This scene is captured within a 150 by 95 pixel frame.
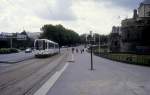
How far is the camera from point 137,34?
91375 millimetres

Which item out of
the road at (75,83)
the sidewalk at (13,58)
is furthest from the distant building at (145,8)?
the road at (75,83)

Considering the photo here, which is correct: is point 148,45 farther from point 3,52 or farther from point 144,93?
point 144,93

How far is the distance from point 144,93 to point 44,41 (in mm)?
48725

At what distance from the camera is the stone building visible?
283 ft

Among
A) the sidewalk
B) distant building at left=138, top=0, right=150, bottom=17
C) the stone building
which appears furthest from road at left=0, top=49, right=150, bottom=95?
distant building at left=138, top=0, right=150, bottom=17

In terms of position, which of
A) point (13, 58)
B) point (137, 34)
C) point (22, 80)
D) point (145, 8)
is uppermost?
point (145, 8)

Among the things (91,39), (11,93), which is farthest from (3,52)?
(11,93)

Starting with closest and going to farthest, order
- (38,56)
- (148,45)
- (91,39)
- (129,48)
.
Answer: (91,39) → (38,56) → (148,45) → (129,48)

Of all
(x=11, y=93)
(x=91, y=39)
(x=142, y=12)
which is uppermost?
(x=142, y=12)

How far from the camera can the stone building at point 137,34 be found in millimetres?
86219

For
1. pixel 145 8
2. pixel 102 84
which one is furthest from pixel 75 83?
pixel 145 8

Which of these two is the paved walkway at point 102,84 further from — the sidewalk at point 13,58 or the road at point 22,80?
the sidewalk at point 13,58

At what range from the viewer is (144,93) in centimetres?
1633

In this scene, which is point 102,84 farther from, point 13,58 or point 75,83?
point 13,58
